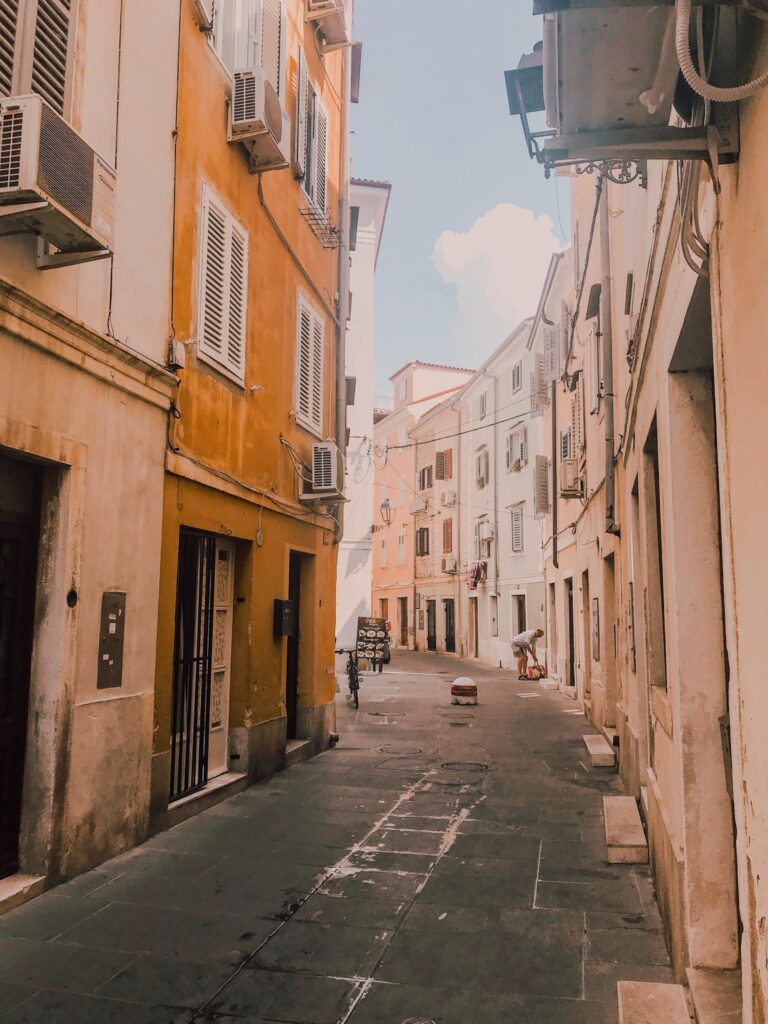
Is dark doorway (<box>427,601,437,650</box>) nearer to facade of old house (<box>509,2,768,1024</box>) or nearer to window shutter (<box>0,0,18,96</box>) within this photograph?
facade of old house (<box>509,2,768,1024</box>)

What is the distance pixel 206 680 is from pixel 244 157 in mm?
5324

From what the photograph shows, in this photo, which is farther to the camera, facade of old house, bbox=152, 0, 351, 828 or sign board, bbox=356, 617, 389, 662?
sign board, bbox=356, 617, 389, 662

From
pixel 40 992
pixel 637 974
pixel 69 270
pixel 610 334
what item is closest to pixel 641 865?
pixel 637 974

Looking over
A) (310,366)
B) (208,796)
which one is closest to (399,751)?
(208,796)

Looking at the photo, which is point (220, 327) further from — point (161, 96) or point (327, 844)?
point (327, 844)

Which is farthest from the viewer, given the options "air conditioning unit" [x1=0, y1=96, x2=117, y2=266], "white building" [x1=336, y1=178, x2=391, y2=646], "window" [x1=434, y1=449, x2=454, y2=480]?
"window" [x1=434, y1=449, x2=454, y2=480]

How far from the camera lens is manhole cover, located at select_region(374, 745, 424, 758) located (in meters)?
10.5

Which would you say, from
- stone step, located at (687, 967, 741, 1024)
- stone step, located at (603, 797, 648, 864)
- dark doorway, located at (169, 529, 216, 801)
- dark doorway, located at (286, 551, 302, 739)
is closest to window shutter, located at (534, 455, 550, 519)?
dark doorway, located at (286, 551, 302, 739)

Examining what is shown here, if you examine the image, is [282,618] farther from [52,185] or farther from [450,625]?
[450,625]

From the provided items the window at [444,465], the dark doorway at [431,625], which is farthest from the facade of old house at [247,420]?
the dark doorway at [431,625]

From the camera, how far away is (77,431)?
5.44 metres

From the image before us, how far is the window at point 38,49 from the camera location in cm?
472

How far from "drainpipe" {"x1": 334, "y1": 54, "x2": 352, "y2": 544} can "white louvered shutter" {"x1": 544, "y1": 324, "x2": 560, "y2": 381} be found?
8457 millimetres

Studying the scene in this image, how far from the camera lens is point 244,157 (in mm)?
8461
